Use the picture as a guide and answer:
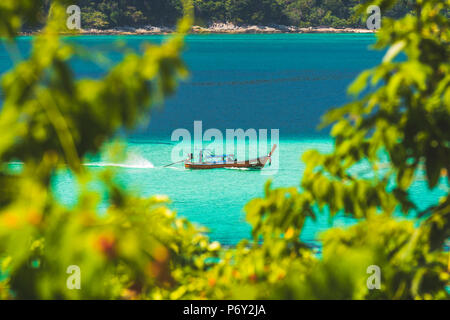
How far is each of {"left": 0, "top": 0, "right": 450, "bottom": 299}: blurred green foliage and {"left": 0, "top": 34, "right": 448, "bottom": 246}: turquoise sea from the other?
0.20ft

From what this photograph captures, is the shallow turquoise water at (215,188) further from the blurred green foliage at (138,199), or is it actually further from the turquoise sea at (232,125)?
the blurred green foliage at (138,199)

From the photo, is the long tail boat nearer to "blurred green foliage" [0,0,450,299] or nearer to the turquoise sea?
the turquoise sea

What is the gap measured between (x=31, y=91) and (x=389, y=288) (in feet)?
3.03

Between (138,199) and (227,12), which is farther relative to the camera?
(227,12)

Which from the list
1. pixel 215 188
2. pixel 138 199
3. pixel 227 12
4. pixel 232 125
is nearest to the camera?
pixel 138 199

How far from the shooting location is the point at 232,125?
752 inches

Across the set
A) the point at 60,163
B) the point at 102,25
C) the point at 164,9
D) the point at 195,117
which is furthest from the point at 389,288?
the point at 102,25

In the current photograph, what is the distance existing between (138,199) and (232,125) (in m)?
17.9

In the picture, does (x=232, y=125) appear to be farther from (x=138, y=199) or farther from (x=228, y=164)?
(x=138, y=199)

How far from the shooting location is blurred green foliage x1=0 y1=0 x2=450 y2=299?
80 cm

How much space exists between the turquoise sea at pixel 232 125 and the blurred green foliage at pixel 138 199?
62 mm

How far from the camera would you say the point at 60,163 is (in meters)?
1.00

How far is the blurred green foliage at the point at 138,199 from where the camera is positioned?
2.62 ft

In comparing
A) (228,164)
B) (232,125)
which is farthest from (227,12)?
(228,164)
